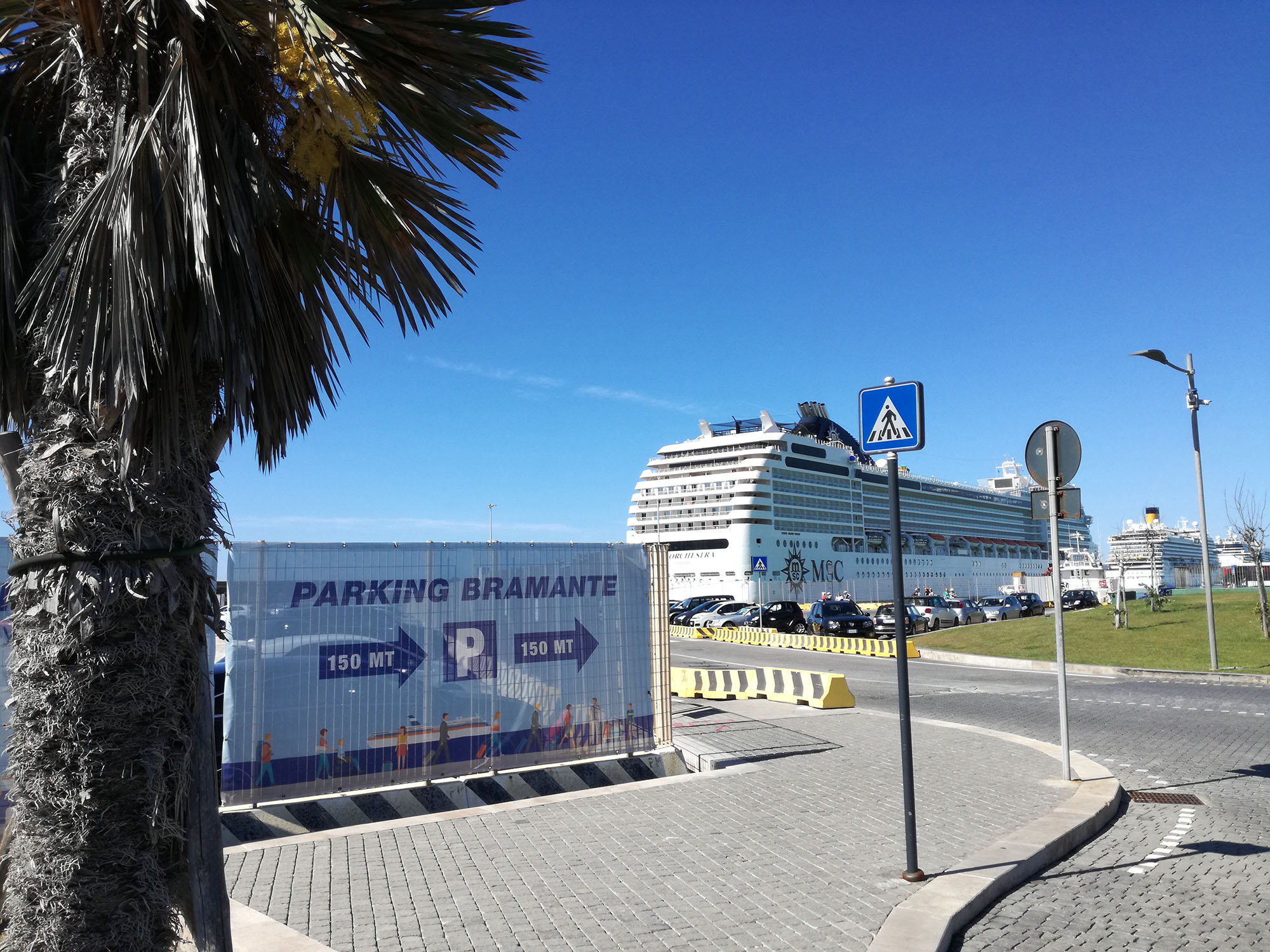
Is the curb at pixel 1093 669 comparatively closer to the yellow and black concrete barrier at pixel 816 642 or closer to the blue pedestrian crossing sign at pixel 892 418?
the yellow and black concrete barrier at pixel 816 642

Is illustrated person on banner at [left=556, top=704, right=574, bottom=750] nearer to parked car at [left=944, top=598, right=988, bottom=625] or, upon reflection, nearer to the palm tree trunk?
the palm tree trunk

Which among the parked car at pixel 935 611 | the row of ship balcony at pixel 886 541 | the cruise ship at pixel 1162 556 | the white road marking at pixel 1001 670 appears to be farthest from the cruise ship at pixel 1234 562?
the white road marking at pixel 1001 670

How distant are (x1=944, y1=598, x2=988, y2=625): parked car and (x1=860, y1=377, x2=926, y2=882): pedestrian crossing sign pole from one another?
121 feet

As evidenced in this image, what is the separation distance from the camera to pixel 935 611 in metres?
38.0

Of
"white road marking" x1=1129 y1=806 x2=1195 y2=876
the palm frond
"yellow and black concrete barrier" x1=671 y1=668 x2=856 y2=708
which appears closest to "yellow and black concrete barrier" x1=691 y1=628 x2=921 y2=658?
"yellow and black concrete barrier" x1=671 y1=668 x2=856 y2=708

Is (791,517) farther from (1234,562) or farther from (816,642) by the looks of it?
(1234,562)

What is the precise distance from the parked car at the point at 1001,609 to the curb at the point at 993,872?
37670mm

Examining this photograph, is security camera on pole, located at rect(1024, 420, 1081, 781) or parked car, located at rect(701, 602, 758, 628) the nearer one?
security camera on pole, located at rect(1024, 420, 1081, 781)

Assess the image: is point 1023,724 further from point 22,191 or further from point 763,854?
point 22,191

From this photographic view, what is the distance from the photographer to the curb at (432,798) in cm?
686

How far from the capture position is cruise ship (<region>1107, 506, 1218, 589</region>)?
76312 millimetres

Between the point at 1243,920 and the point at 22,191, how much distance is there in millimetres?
6502

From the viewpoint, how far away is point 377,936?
4.43 m

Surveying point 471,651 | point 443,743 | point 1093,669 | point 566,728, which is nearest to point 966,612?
point 1093,669
